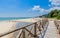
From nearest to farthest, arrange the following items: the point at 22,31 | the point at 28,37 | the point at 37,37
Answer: the point at 22,31 → the point at 28,37 → the point at 37,37

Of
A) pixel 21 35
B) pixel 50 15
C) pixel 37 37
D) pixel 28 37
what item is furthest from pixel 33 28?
pixel 50 15

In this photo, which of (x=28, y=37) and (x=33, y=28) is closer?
(x=28, y=37)

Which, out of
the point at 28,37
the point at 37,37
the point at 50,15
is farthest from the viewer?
the point at 50,15

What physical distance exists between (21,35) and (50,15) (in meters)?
53.5

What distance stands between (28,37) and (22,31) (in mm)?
1196

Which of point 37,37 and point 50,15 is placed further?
point 50,15

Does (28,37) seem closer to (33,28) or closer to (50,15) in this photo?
(33,28)

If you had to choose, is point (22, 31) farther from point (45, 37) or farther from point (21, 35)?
point (45, 37)

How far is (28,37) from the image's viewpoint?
4934mm

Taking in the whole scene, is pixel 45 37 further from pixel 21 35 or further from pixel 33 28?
pixel 21 35

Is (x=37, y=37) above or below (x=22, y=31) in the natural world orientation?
below

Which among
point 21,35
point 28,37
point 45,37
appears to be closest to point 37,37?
point 45,37

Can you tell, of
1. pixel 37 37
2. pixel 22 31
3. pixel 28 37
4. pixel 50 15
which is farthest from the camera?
pixel 50 15

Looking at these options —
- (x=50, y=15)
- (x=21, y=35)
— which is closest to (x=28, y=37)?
(x=21, y=35)
